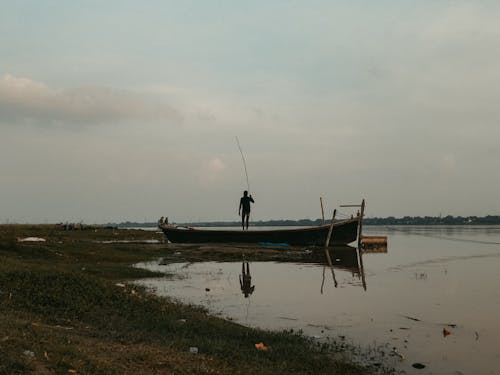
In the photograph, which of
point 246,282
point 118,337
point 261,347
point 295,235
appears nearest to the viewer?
point 118,337

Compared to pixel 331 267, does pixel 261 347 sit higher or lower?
higher

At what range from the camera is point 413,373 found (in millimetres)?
7973

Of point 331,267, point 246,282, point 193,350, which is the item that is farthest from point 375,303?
point 331,267

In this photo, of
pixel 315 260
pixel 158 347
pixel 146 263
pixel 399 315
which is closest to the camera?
pixel 158 347

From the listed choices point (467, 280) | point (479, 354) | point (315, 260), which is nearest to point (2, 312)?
point (479, 354)

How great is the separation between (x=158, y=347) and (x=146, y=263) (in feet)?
56.7

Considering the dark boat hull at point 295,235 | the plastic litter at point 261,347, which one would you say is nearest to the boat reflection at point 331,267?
the dark boat hull at point 295,235

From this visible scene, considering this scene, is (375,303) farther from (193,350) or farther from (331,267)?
(331,267)

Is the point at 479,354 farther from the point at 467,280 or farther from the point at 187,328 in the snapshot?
the point at 467,280

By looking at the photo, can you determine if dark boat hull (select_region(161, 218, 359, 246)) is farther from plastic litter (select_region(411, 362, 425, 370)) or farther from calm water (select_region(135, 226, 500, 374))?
plastic litter (select_region(411, 362, 425, 370))

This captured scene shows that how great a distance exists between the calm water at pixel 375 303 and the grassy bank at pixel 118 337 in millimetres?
1583

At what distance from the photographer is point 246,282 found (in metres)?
18.5

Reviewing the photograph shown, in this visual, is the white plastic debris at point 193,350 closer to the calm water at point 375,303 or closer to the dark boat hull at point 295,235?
the calm water at point 375,303

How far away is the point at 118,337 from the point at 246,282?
10.5 metres
